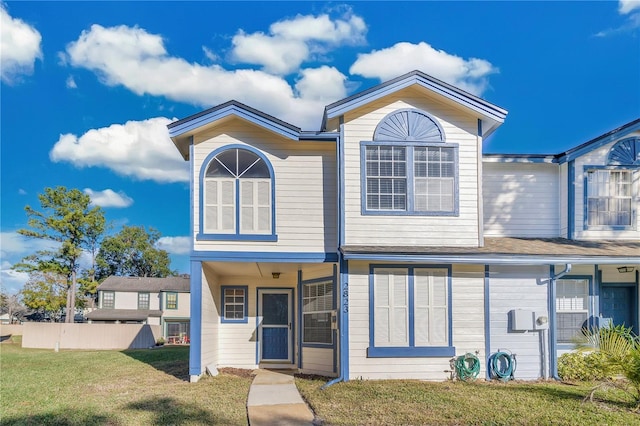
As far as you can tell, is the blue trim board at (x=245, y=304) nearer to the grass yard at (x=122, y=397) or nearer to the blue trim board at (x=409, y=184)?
the grass yard at (x=122, y=397)

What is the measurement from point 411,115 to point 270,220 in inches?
157

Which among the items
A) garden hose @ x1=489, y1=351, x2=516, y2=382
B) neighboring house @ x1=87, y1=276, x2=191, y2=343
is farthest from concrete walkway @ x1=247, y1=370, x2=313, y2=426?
neighboring house @ x1=87, y1=276, x2=191, y2=343

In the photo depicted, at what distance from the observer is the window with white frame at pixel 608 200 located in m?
11.9

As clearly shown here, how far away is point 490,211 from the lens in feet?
39.7

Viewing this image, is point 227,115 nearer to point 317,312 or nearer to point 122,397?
point 317,312

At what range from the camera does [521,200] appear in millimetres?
12164

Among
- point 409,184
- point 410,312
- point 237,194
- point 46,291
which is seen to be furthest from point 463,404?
point 46,291

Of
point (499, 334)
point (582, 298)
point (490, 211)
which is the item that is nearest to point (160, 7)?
point (490, 211)

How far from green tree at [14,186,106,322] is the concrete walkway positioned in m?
24.6

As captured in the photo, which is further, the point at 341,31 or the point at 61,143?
the point at 61,143

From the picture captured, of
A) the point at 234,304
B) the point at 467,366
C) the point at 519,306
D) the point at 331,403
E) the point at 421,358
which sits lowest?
the point at 331,403

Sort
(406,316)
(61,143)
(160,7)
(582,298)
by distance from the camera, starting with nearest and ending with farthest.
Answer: (406,316), (582,298), (160,7), (61,143)

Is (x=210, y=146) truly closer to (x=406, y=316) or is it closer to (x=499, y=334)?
(x=406, y=316)

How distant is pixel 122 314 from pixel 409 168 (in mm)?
31486
